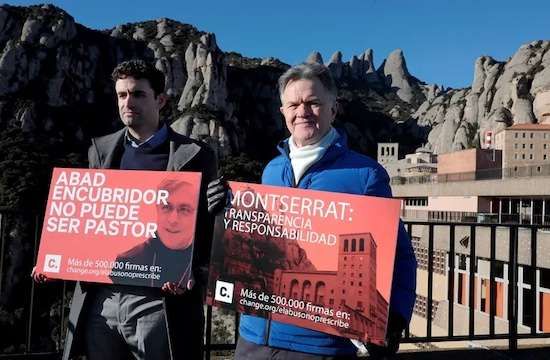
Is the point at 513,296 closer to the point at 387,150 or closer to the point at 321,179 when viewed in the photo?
the point at 321,179

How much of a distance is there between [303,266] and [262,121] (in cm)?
9569

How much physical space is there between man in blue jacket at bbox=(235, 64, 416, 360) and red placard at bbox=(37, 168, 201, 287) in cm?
64

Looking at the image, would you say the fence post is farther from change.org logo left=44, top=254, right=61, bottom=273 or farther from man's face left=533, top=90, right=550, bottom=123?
man's face left=533, top=90, right=550, bottom=123

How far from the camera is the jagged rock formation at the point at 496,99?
76.9 m

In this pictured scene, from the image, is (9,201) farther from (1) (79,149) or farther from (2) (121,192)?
(2) (121,192)

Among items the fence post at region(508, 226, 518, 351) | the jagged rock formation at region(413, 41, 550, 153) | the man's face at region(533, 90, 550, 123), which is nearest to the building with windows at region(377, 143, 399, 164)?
the jagged rock formation at region(413, 41, 550, 153)

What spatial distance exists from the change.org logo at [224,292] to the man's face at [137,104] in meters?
1.05

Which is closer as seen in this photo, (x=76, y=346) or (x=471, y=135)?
(x=76, y=346)

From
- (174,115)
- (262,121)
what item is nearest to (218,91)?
(174,115)

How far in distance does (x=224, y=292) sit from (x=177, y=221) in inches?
20.7

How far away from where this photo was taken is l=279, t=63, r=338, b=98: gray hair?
7.68 ft

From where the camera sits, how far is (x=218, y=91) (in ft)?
277

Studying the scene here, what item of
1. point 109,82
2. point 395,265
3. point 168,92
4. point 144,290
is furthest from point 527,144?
point 109,82

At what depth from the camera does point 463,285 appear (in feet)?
57.9
